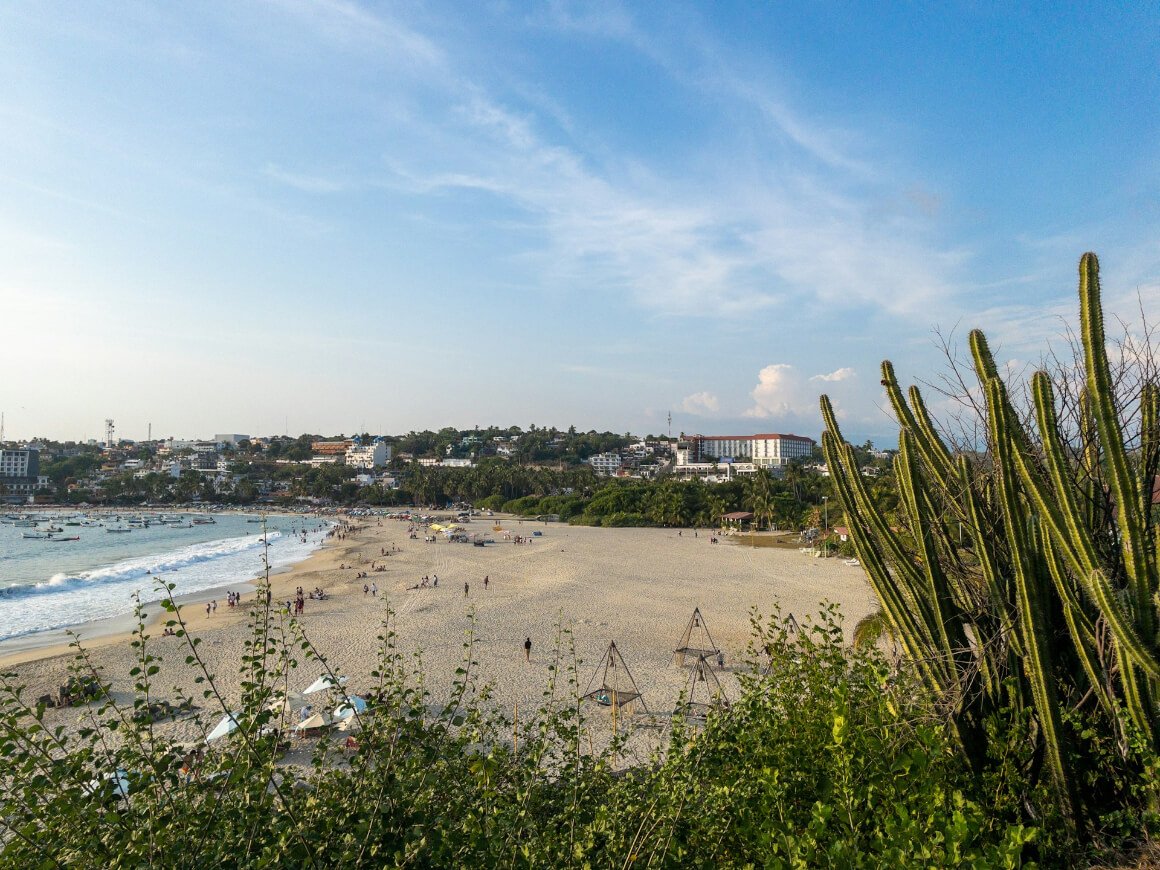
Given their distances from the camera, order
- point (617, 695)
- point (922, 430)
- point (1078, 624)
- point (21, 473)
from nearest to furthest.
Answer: point (1078, 624), point (922, 430), point (617, 695), point (21, 473)

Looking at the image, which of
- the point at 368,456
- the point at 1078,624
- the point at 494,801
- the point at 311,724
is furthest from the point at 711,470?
the point at 494,801

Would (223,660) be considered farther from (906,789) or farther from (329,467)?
(329,467)

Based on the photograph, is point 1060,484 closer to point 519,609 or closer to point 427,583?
point 519,609

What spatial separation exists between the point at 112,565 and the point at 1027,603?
50.1m

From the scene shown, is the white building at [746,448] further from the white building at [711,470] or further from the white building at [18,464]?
the white building at [18,464]

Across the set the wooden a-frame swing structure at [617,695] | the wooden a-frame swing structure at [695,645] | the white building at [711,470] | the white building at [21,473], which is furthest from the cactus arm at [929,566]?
the white building at [21,473]

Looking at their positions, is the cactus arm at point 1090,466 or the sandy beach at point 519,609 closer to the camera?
the cactus arm at point 1090,466

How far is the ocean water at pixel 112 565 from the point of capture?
1114 inches

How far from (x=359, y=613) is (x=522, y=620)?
695 centimetres

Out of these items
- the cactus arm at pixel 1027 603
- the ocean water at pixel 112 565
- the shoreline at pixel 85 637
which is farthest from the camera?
the ocean water at pixel 112 565

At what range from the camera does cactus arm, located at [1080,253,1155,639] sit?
14.1 feet

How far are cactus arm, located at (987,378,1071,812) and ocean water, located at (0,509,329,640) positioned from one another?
1355 centimetres

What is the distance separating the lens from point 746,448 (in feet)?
510

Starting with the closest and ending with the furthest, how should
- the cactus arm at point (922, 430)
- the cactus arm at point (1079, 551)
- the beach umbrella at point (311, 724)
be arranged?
1. the cactus arm at point (1079, 551)
2. the cactus arm at point (922, 430)
3. the beach umbrella at point (311, 724)
